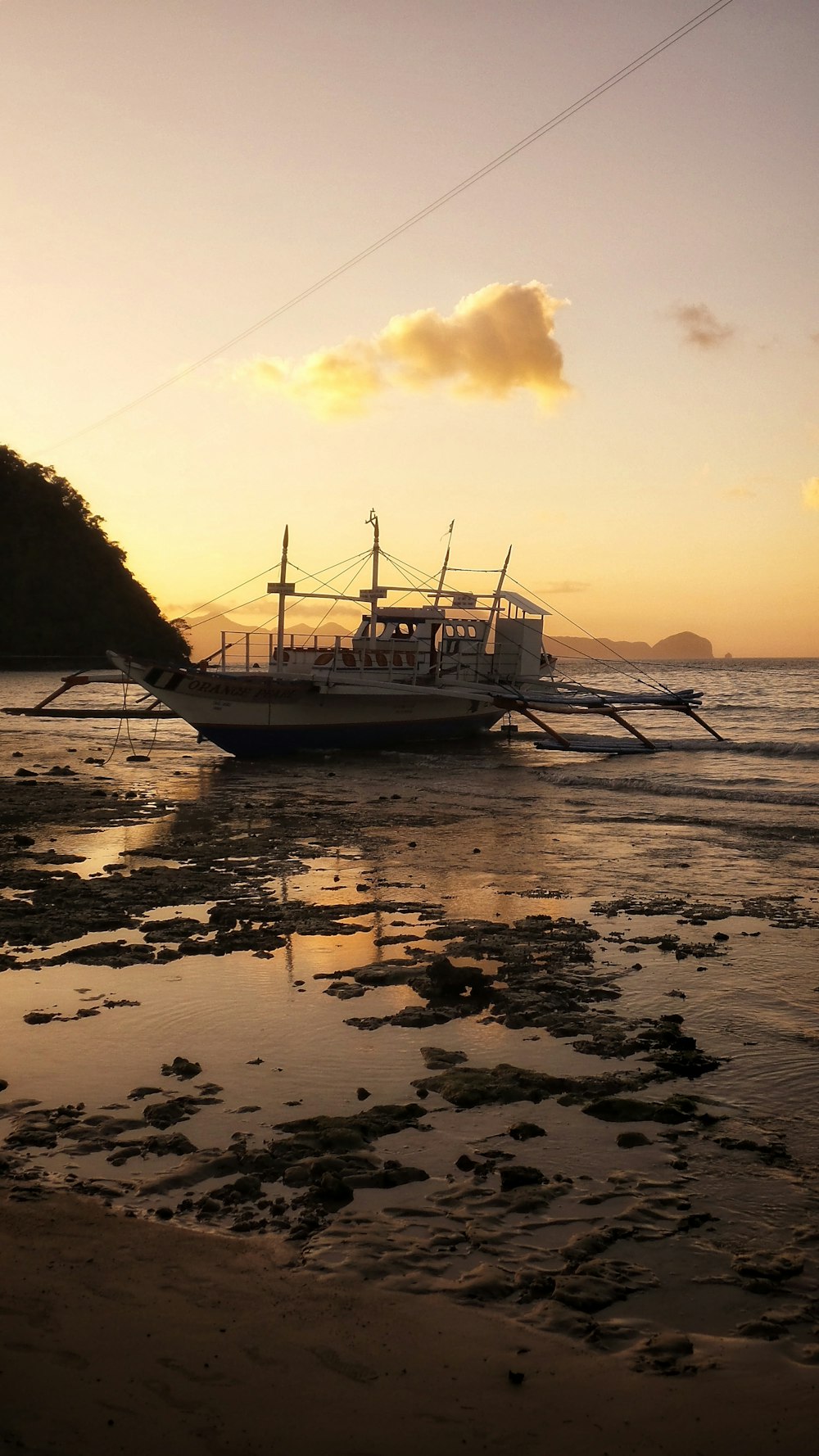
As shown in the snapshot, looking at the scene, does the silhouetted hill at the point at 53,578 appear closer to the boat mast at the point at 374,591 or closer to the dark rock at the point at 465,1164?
the boat mast at the point at 374,591

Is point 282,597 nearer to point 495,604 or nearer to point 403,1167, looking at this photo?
point 495,604

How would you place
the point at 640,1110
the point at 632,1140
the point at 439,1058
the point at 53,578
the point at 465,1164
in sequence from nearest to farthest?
the point at 465,1164 → the point at 632,1140 → the point at 640,1110 → the point at 439,1058 → the point at 53,578

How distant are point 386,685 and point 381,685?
0.25 m

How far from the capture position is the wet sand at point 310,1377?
3.34m

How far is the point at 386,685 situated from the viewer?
28406 mm

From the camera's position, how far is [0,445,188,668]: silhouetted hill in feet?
324

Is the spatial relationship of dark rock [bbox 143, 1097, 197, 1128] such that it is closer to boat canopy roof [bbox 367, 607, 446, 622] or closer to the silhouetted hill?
boat canopy roof [bbox 367, 607, 446, 622]

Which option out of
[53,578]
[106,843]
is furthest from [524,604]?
[53,578]

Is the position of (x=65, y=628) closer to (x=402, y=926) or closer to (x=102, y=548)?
(x=102, y=548)

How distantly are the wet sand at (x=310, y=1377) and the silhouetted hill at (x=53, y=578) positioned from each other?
3772 inches

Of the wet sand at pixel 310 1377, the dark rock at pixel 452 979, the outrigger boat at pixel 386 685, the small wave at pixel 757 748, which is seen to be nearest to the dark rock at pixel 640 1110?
Answer: the wet sand at pixel 310 1377

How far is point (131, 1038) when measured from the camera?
6.90 meters

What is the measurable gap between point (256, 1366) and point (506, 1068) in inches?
118

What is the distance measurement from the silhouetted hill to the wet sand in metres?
95.8
